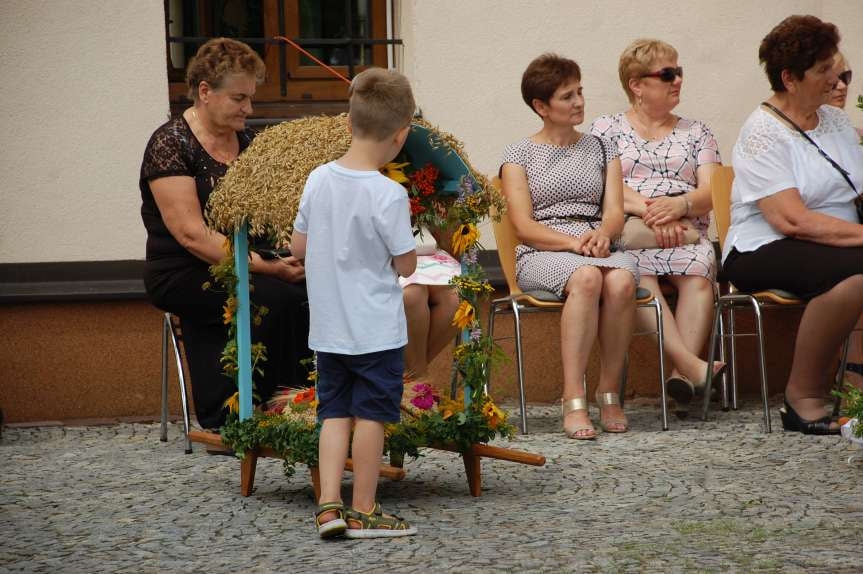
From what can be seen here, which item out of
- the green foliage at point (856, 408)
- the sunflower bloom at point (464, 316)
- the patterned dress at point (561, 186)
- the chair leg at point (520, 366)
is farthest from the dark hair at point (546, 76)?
the green foliage at point (856, 408)

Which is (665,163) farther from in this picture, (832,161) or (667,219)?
(832,161)

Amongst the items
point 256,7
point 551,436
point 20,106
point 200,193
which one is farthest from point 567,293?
point 20,106

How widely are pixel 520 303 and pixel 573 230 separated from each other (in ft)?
1.54

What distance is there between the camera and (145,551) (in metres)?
4.17

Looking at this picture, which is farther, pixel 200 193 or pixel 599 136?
pixel 599 136

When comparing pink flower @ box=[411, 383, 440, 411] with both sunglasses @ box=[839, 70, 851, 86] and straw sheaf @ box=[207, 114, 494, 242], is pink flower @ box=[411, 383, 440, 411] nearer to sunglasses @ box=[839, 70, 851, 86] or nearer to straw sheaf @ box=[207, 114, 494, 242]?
straw sheaf @ box=[207, 114, 494, 242]

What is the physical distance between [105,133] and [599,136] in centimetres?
257

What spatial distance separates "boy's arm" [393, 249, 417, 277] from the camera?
4.27m

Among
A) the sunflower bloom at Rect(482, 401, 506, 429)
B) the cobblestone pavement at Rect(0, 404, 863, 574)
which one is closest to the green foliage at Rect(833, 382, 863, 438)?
the cobblestone pavement at Rect(0, 404, 863, 574)

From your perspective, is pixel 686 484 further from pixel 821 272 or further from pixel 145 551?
pixel 145 551

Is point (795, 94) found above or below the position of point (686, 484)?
above

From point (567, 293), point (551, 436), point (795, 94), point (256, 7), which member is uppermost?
point (256, 7)

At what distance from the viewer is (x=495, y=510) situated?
4.66 meters

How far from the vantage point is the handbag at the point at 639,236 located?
265 inches
